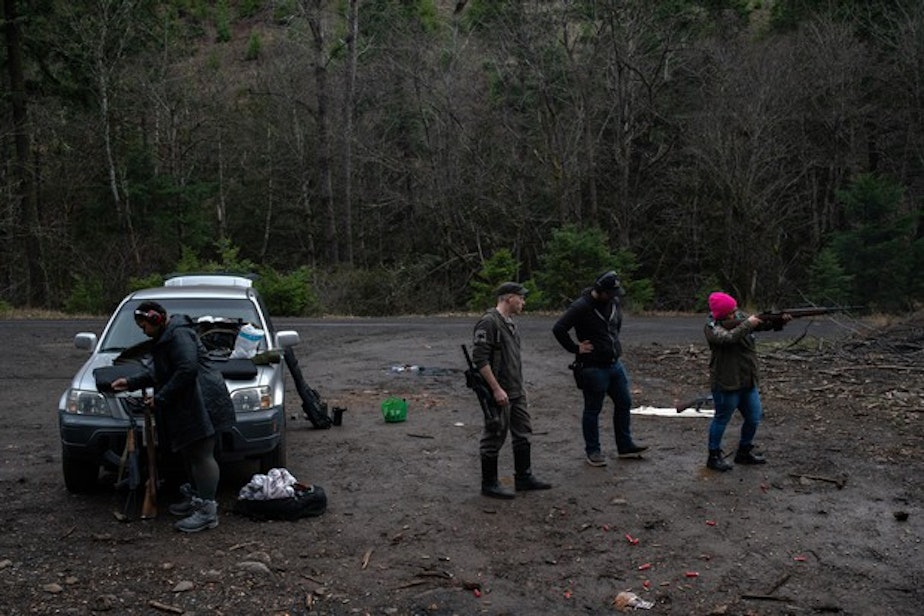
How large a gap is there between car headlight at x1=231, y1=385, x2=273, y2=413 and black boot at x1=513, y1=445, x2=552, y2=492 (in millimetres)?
2167

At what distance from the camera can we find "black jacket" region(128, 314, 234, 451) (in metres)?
6.67

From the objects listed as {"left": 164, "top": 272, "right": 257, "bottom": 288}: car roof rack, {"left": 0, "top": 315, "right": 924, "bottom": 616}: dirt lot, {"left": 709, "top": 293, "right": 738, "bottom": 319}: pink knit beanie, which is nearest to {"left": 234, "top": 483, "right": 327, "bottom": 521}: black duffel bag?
{"left": 0, "top": 315, "right": 924, "bottom": 616}: dirt lot

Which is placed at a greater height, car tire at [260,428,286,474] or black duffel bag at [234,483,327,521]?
car tire at [260,428,286,474]

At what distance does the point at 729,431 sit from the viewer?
34.0 feet

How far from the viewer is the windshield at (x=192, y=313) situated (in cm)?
906

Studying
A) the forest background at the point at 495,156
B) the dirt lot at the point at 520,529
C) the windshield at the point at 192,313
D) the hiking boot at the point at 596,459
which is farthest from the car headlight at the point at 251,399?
the forest background at the point at 495,156

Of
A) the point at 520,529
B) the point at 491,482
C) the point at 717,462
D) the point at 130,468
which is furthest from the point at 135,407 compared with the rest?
the point at 717,462

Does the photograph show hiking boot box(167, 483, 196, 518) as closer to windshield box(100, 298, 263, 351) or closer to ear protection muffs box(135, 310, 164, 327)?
ear protection muffs box(135, 310, 164, 327)

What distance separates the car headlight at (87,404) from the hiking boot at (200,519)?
1.25 m

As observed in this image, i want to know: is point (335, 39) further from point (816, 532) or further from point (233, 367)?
point (816, 532)

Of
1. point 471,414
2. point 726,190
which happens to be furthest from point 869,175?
point 471,414

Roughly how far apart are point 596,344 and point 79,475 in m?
4.67

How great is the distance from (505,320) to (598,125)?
28.7 m

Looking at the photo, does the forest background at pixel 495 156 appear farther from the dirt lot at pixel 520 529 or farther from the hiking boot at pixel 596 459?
the hiking boot at pixel 596 459
